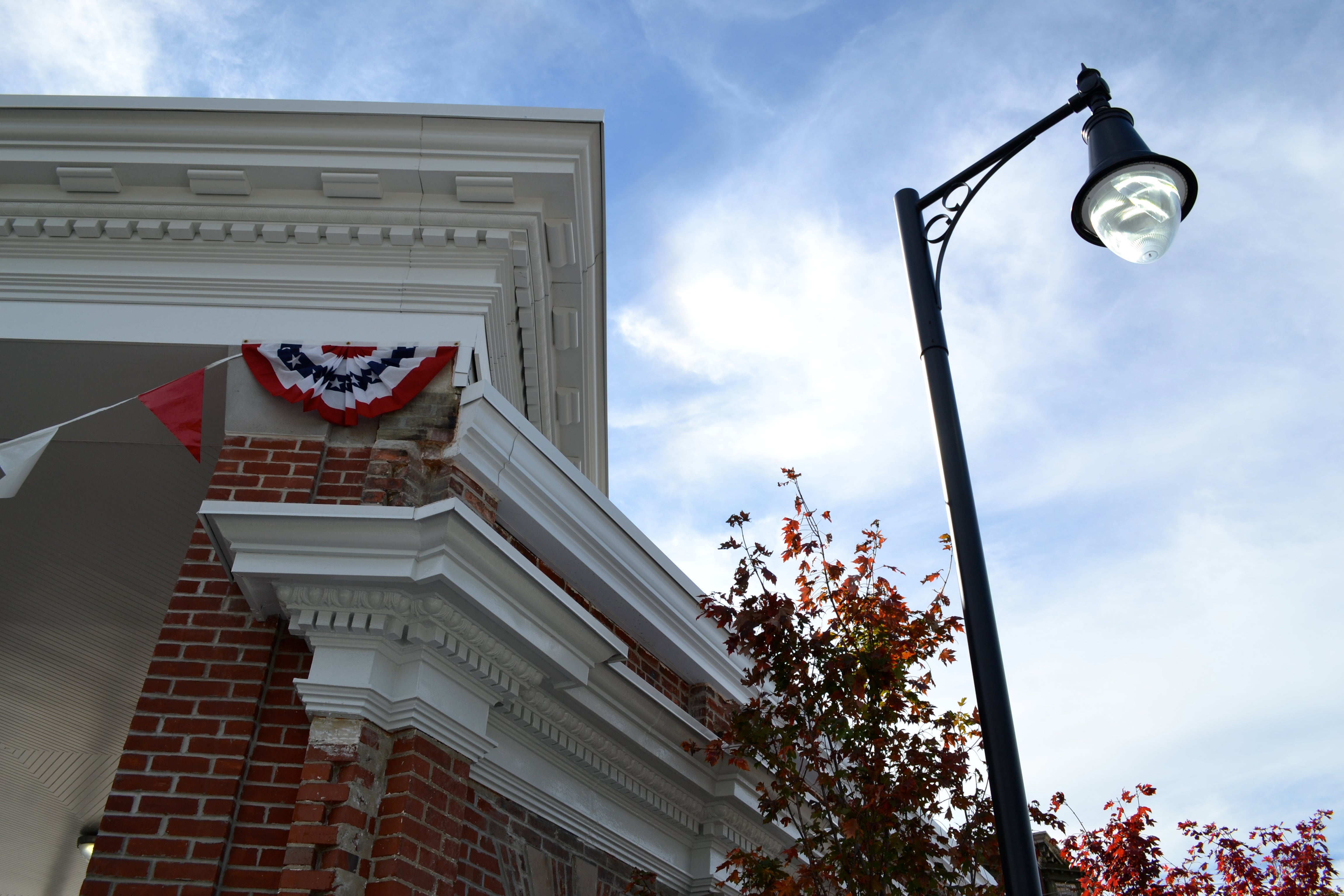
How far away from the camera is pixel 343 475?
17.8 ft

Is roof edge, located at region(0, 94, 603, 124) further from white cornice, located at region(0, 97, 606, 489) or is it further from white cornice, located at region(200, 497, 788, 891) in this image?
white cornice, located at region(200, 497, 788, 891)

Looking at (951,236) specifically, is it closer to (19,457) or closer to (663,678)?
(663,678)

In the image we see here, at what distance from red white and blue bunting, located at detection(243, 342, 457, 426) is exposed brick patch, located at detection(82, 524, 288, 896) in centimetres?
101

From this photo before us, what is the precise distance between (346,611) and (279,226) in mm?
2904

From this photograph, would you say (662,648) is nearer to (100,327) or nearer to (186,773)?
(186,773)

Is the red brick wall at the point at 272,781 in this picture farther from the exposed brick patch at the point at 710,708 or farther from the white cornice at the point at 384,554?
the exposed brick patch at the point at 710,708

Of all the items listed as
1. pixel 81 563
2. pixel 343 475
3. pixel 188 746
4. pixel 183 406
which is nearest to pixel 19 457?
pixel 183 406

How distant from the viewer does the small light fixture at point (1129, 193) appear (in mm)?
4148

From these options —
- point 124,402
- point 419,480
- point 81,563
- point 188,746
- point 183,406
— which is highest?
point 81,563

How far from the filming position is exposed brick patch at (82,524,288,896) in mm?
4375

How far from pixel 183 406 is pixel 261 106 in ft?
6.34

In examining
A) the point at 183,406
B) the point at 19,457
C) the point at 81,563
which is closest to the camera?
the point at 19,457

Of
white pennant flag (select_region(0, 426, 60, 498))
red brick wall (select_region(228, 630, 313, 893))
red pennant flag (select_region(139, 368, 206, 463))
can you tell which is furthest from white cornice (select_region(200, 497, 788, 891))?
white pennant flag (select_region(0, 426, 60, 498))

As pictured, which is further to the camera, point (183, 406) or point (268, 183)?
point (268, 183)
